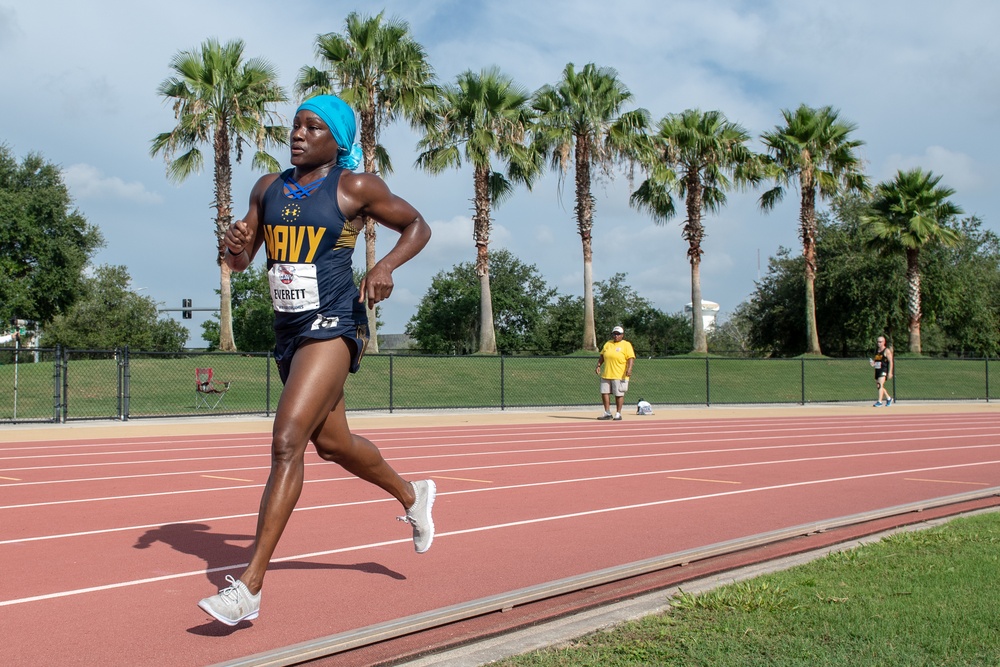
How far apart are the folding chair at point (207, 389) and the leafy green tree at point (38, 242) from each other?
885 inches

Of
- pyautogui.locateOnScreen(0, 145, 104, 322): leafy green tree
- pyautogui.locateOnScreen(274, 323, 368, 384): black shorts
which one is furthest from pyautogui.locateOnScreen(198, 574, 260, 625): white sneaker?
pyautogui.locateOnScreen(0, 145, 104, 322): leafy green tree

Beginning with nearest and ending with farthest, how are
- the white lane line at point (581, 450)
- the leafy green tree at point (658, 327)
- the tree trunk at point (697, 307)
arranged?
the white lane line at point (581, 450)
the tree trunk at point (697, 307)
the leafy green tree at point (658, 327)

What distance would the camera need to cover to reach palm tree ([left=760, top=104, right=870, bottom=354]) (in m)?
38.2

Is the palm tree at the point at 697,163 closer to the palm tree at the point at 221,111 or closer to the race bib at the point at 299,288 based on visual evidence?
the palm tree at the point at 221,111

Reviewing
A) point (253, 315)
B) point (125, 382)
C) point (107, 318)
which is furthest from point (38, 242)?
point (125, 382)

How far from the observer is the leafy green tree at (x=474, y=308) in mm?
61500

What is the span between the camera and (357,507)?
736cm

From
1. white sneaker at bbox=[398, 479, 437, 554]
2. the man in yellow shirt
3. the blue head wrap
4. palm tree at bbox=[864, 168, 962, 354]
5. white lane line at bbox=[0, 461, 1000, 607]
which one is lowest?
white lane line at bbox=[0, 461, 1000, 607]

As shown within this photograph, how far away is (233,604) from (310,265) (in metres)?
1.45

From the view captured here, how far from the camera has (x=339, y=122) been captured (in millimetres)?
4496

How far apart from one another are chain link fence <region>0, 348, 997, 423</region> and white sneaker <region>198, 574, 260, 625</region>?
16627 mm

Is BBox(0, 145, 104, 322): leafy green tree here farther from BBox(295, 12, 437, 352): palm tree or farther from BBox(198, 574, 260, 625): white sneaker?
BBox(198, 574, 260, 625): white sneaker

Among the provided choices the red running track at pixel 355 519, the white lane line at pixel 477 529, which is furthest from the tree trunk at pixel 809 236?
the white lane line at pixel 477 529

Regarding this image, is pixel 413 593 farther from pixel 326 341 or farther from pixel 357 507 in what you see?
pixel 357 507
